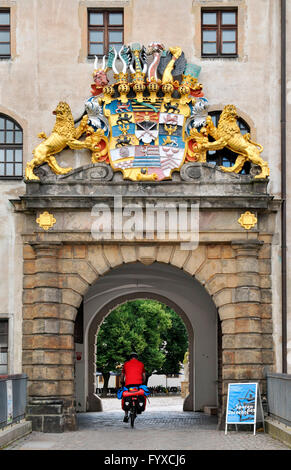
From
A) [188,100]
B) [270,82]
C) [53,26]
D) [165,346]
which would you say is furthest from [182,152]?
[165,346]

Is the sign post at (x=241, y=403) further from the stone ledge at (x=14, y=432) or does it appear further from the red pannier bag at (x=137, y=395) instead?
the stone ledge at (x=14, y=432)

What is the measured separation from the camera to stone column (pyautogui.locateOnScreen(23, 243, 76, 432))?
61.7 feet

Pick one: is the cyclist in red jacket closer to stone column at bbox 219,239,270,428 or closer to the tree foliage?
stone column at bbox 219,239,270,428

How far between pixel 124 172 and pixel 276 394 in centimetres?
554

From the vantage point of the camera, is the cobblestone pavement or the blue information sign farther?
the blue information sign

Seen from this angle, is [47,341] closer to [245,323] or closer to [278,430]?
[245,323]

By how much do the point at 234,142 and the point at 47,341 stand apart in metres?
5.69

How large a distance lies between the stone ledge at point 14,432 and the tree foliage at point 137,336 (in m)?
34.0

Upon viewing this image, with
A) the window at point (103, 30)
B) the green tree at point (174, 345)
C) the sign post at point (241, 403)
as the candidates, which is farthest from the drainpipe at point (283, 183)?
the green tree at point (174, 345)

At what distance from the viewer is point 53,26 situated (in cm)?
2031

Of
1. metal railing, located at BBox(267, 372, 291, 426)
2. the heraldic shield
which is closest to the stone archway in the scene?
metal railing, located at BBox(267, 372, 291, 426)

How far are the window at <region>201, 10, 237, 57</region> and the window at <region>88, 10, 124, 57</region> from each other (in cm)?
186

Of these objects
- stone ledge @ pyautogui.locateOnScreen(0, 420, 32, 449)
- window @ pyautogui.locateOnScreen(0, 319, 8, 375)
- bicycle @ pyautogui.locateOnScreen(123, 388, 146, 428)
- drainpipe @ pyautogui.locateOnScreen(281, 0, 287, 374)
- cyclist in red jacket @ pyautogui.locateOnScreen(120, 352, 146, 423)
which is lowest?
stone ledge @ pyautogui.locateOnScreen(0, 420, 32, 449)

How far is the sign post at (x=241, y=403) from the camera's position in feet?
58.6
